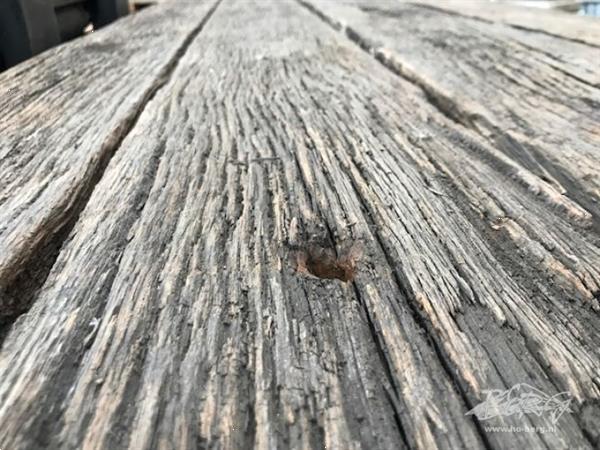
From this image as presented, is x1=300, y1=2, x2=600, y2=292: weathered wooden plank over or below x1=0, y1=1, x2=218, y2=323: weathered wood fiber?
over

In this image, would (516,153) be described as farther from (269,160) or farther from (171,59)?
(171,59)

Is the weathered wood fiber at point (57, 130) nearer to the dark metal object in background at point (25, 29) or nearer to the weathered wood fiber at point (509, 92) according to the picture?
the dark metal object in background at point (25, 29)

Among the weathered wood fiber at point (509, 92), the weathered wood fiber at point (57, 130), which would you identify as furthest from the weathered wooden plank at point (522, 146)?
the weathered wood fiber at point (57, 130)

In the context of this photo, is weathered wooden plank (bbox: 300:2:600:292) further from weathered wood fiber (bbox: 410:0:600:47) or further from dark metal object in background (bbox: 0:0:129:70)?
dark metal object in background (bbox: 0:0:129:70)

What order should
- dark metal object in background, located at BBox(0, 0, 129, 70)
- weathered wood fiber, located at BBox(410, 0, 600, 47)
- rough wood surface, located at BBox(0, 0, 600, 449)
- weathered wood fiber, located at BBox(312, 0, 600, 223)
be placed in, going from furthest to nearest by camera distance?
dark metal object in background, located at BBox(0, 0, 129, 70)
weathered wood fiber, located at BBox(410, 0, 600, 47)
weathered wood fiber, located at BBox(312, 0, 600, 223)
rough wood surface, located at BBox(0, 0, 600, 449)

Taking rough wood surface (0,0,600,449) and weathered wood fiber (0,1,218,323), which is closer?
rough wood surface (0,0,600,449)

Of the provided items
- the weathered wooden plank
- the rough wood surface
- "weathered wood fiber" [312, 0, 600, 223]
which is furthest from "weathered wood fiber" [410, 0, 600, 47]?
the rough wood surface

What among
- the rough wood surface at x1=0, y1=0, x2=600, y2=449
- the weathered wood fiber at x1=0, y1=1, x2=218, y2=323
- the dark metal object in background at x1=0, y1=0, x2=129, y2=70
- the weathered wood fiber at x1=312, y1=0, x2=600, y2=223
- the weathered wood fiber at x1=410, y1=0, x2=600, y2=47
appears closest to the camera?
the rough wood surface at x1=0, y1=0, x2=600, y2=449
